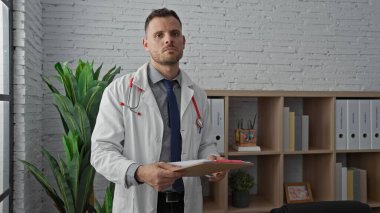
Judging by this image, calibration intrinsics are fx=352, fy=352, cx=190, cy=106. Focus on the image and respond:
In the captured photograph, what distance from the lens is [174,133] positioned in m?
1.77

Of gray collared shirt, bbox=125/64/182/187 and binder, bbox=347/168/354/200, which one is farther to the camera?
binder, bbox=347/168/354/200

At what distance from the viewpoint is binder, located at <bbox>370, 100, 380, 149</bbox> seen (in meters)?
3.10

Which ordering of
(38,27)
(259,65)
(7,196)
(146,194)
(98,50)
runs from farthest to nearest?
(259,65) → (98,50) → (38,27) → (7,196) → (146,194)

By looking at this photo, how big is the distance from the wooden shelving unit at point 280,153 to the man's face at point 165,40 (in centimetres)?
110

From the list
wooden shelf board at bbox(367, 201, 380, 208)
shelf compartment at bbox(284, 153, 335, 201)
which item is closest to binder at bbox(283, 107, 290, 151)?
shelf compartment at bbox(284, 153, 335, 201)

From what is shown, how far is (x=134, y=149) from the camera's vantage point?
173cm

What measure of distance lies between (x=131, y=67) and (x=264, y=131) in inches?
52.5

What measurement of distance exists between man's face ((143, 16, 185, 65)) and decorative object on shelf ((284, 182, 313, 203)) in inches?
76.1

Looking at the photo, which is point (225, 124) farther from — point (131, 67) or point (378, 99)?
point (378, 99)

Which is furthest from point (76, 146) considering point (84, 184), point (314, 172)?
point (314, 172)

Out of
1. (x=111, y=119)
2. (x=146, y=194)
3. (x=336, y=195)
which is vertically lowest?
(x=336, y=195)

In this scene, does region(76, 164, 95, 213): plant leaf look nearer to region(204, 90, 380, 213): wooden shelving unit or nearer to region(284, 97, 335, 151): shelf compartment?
region(204, 90, 380, 213): wooden shelving unit

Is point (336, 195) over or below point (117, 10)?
below

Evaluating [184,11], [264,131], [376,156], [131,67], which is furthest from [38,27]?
[376,156]
